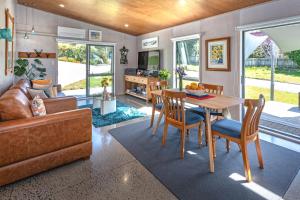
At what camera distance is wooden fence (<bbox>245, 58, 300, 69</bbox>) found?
3453 mm

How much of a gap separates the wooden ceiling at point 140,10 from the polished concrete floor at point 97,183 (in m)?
3.27

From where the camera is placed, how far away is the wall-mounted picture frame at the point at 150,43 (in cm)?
653

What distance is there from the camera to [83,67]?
265 inches

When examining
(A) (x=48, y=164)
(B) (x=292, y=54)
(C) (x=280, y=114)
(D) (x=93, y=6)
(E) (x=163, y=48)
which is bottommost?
(A) (x=48, y=164)

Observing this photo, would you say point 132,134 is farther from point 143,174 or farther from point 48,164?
point 48,164

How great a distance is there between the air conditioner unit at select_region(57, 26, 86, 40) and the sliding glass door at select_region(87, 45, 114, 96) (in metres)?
0.47

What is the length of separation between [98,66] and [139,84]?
5.48ft

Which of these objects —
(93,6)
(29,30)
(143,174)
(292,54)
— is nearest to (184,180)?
(143,174)

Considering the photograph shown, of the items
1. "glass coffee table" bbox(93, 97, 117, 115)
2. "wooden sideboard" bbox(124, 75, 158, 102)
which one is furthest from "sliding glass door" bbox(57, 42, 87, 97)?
"glass coffee table" bbox(93, 97, 117, 115)

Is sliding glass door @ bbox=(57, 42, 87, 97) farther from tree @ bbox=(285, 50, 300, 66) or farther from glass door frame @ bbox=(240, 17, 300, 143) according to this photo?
tree @ bbox=(285, 50, 300, 66)

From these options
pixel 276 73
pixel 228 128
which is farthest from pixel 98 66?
pixel 228 128

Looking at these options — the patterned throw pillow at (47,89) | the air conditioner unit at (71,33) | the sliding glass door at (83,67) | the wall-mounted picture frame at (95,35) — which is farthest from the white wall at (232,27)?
the patterned throw pillow at (47,89)

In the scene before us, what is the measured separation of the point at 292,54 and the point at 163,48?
12.0ft

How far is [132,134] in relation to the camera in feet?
11.5
